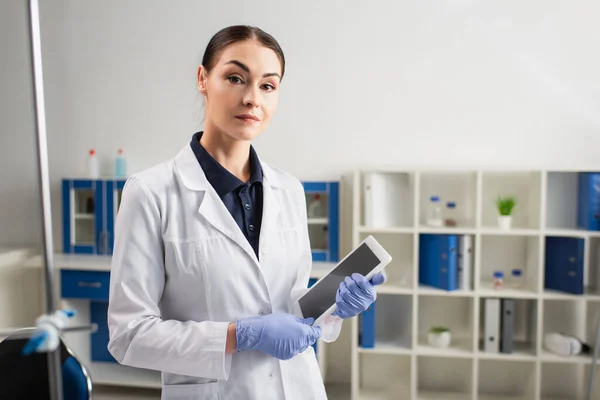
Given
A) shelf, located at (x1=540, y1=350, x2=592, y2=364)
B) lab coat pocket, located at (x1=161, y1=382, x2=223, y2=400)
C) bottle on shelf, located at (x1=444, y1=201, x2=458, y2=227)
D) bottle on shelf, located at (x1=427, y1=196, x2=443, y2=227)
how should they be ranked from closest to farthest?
lab coat pocket, located at (x1=161, y1=382, x2=223, y2=400), shelf, located at (x1=540, y1=350, x2=592, y2=364), bottle on shelf, located at (x1=427, y1=196, x2=443, y2=227), bottle on shelf, located at (x1=444, y1=201, x2=458, y2=227)

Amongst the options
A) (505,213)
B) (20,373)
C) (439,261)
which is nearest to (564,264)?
(505,213)

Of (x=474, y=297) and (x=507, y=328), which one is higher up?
(x=474, y=297)

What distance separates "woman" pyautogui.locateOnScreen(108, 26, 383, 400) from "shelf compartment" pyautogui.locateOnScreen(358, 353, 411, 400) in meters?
1.96

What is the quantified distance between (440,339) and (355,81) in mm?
1561

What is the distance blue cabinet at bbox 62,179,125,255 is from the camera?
3193mm

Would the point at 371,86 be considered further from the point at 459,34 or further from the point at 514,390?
the point at 514,390

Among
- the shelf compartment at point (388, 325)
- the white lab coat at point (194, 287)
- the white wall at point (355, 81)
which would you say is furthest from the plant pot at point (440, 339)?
the white lab coat at point (194, 287)

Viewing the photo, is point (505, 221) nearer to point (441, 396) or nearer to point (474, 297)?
point (474, 297)

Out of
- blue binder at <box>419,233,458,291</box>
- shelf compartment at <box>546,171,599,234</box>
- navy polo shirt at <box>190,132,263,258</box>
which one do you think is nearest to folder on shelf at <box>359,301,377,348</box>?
A: blue binder at <box>419,233,458,291</box>

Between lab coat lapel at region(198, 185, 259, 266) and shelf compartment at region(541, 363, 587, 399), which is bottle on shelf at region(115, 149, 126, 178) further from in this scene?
shelf compartment at region(541, 363, 587, 399)

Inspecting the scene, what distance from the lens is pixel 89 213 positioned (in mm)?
3279

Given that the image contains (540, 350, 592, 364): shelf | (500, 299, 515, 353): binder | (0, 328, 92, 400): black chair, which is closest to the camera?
(0, 328, 92, 400): black chair

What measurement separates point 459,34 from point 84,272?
2544 mm

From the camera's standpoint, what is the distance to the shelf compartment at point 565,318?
3023 millimetres
